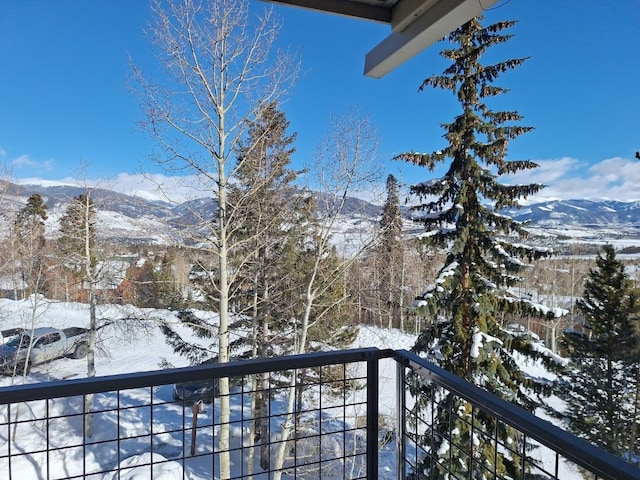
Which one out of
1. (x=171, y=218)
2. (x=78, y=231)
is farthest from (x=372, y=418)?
(x=78, y=231)

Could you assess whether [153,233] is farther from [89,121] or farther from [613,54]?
[613,54]

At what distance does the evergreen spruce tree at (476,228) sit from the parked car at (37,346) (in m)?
8.33

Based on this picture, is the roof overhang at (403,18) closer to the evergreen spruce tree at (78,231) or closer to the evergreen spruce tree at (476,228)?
the evergreen spruce tree at (476,228)

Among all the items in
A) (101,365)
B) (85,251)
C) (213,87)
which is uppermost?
(213,87)

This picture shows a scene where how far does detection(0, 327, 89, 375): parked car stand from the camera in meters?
9.65

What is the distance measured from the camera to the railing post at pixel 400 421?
1621 mm

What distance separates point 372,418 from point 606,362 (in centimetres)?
1116

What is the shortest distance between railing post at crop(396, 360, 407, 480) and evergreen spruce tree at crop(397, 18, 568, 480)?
15.5 ft

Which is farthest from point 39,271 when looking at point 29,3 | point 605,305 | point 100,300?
point 605,305

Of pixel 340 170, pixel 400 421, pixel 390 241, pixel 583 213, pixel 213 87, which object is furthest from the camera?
pixel 583 213

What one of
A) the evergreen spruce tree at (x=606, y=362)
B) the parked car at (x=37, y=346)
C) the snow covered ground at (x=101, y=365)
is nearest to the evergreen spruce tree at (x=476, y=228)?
the snow covered ground at (x=101, y=365)

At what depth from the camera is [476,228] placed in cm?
650

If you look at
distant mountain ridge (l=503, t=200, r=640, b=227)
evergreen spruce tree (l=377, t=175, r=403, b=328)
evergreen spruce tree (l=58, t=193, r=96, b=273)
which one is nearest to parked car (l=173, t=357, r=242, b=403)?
evergreen spruce tree (l=58, t=193, r=96, b=273)

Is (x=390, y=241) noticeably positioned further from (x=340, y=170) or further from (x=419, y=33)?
(x=419, y=33)
